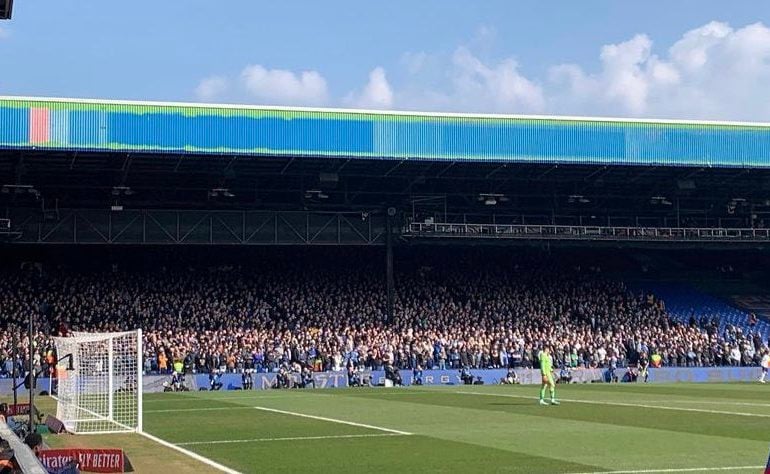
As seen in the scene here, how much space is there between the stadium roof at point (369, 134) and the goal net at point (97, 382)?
15.4 metres

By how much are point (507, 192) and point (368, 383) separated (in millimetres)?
14837

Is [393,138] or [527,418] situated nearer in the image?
[527,418]

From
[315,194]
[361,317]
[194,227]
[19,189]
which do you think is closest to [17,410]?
[19,189]

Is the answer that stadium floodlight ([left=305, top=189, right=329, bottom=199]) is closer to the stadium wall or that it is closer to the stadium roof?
the stadium roof

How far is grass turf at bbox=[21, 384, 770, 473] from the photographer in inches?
599

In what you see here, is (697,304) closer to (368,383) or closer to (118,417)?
(368,383)

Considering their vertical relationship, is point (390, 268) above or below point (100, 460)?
above

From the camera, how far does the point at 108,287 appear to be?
51594mm

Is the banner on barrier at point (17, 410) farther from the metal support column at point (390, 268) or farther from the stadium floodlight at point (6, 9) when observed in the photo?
the metal support column at point (390, 268)

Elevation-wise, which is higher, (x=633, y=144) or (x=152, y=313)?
(x=633, y=144)

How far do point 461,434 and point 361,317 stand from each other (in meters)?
32.5

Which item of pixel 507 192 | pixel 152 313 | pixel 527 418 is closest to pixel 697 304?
pixel 507 192

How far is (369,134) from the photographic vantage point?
45812 mm

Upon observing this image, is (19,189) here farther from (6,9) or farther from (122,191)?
(6,9)
